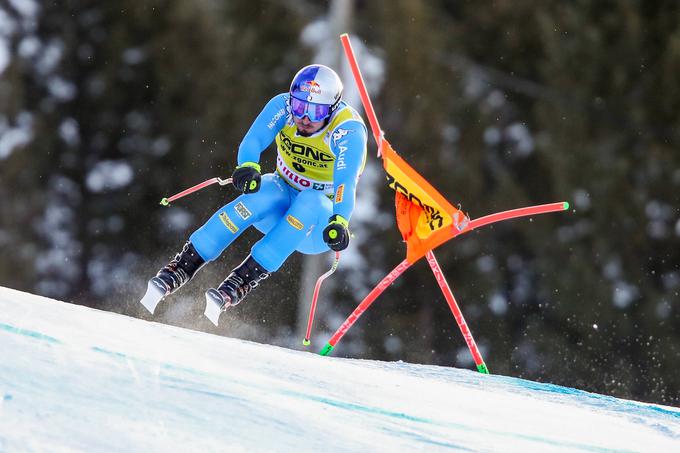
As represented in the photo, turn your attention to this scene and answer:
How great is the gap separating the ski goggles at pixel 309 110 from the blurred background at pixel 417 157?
8.60 metres

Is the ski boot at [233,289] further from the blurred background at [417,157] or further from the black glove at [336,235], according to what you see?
the blurred background at [417,157]

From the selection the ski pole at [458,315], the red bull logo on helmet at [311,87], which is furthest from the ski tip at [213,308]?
the ski pole at [458,315]

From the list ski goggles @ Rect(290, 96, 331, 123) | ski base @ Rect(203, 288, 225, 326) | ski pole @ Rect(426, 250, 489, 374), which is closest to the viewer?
ski base @ Rect(203, 288, 225, 326)

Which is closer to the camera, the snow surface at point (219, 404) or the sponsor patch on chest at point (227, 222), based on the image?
the snow surface at point (219, 404)

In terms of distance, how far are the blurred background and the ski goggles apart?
8603mm

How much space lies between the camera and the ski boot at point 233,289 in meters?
4.43

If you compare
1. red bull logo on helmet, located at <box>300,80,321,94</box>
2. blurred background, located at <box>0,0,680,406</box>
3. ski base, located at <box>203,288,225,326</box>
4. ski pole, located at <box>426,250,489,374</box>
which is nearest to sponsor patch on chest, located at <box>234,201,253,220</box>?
ski base, located at <box>203,288,225,326</box>

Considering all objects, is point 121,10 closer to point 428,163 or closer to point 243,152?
point 428,163

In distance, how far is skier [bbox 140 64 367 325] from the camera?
4.53 meters

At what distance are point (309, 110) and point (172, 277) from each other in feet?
3.38

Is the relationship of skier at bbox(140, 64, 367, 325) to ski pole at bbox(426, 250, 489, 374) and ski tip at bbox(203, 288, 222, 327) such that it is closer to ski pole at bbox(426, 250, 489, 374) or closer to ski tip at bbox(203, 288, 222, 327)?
ski tip at bbox(203, 288, 222, 327)

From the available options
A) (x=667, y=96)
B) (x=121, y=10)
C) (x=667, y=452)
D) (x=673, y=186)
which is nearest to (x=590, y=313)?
(x=673, y=186)

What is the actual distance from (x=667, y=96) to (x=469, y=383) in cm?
1087

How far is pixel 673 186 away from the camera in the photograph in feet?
Answer: 48.8
